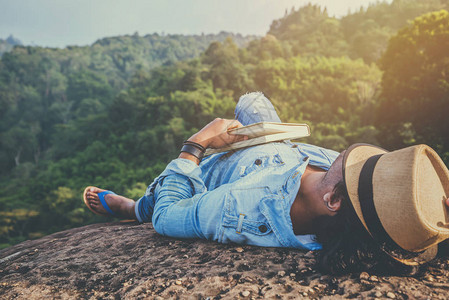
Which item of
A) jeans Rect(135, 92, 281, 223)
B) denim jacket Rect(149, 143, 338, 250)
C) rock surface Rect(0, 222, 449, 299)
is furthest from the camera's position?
jeans Rect(135, 92, 281, 223)

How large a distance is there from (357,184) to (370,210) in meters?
0.12

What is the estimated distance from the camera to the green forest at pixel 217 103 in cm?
1213

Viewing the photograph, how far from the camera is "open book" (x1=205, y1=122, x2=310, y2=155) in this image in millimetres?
1930

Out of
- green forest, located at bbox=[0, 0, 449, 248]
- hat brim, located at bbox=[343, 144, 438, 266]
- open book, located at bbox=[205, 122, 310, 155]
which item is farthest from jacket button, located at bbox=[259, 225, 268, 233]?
green forest, located at bbox=[0, 0, 449, 248]

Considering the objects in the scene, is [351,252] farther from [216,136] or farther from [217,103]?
[217,103]

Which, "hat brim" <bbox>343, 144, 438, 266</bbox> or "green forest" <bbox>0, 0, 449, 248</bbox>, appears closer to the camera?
"hat brim" <bbox>343, 144, 438, 266</bbox>

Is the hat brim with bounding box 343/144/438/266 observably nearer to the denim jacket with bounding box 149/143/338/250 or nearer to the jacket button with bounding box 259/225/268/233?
the denim jacket with bounding box 149/143/338/250

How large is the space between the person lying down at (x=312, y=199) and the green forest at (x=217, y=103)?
1808 millimetres

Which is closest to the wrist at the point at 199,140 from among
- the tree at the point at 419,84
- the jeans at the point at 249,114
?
the jeans at the point at 249,114

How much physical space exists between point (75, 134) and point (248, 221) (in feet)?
131

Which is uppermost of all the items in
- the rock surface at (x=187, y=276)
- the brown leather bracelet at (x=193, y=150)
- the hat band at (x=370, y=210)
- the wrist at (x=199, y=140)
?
the wrist at (x=199, y=140)

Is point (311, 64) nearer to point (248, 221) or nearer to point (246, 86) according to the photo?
point (246, 86)

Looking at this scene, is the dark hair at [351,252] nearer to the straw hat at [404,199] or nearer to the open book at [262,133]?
the straw hat at [404,199]

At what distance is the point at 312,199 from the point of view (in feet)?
4.85
